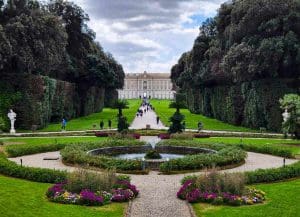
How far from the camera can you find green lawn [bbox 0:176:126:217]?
41.4ft

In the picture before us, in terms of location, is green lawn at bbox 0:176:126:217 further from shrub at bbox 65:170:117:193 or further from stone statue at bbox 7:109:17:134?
stone statue at bbox 7:109:17:134

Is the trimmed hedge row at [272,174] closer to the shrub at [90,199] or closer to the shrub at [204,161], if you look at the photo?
the shrub at [204,161]

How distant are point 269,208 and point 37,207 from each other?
263 inches

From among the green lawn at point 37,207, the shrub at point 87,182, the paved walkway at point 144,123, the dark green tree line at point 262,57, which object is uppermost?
the dark green tree line at point 262,57

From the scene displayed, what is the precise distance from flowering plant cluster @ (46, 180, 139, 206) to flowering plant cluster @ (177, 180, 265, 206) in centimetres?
169

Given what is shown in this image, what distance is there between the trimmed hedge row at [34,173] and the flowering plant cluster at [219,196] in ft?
15.3

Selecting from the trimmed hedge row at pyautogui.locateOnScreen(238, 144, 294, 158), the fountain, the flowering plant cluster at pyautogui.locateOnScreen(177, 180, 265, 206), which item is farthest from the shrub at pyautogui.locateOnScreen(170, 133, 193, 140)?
the flowering plant cluster at pyautogui.locateOnScreen(177, 180, 265, 206)

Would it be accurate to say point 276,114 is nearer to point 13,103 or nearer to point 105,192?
point 13,103

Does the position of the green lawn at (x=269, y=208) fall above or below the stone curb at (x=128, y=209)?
above

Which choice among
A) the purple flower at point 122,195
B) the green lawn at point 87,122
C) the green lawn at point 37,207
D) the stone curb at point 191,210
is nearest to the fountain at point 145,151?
the green lawn at point 37,207

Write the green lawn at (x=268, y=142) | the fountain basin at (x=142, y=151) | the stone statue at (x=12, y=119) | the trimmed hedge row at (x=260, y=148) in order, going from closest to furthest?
the trimmed hedge row at (x=260, y=148)
the fountain basin at (x=142, y=151)
the green lawn at (x=268, y=142)
the stone statue at (x=12, y=119)

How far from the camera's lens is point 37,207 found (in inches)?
524

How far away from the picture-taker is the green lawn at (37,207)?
1262cm

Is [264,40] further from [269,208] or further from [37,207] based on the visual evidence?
[37,207]
